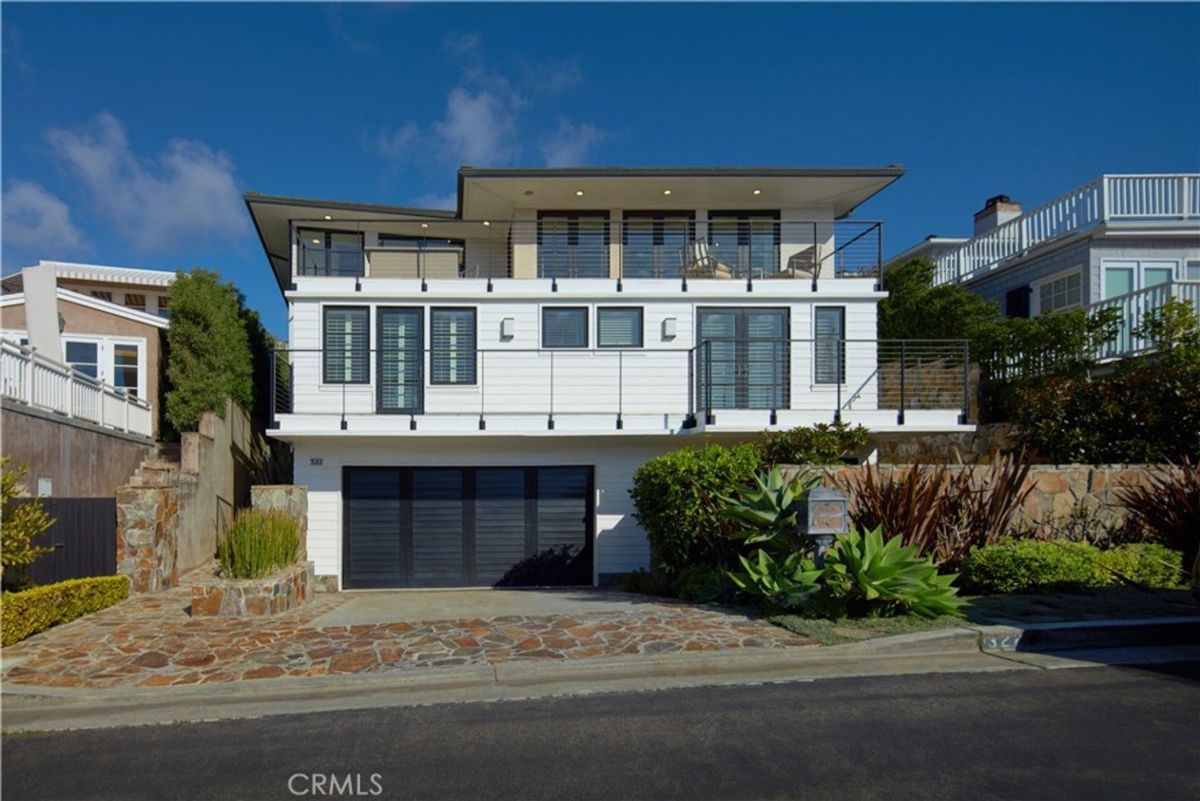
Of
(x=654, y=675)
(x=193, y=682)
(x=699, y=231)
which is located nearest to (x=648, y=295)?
(x=699, y=231)

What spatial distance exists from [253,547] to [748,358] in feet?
31.2

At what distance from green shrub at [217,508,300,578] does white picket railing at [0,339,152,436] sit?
4.01 metres

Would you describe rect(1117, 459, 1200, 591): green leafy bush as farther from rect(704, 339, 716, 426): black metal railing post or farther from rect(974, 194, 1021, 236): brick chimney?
rect(974, 194, 1021, 236): brick chimney

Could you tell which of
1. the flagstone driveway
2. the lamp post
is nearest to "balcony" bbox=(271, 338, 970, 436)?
the flagstone driveway

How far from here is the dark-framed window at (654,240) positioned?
1697cm

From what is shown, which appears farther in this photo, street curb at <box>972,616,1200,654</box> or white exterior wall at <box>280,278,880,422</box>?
white exterior wall at <box>280,278,880,422</box>

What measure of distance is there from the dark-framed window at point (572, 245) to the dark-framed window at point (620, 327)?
149cm

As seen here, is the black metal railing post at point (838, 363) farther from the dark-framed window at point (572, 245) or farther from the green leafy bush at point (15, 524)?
the green leafy bush at point (15, 524)

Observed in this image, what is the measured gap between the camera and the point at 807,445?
12.3m

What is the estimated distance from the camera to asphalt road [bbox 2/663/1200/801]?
4.69 m

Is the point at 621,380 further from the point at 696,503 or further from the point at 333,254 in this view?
the point at 333,254

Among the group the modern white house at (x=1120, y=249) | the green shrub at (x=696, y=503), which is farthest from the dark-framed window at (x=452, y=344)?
the modern white house at (x=1120, y=249)

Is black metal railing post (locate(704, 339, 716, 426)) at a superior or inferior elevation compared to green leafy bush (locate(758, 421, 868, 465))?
superior

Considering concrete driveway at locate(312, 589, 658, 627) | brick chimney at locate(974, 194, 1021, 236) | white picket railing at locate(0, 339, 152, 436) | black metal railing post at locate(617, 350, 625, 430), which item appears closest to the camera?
concrete driveway at locate(312, 589, 658, 627)
